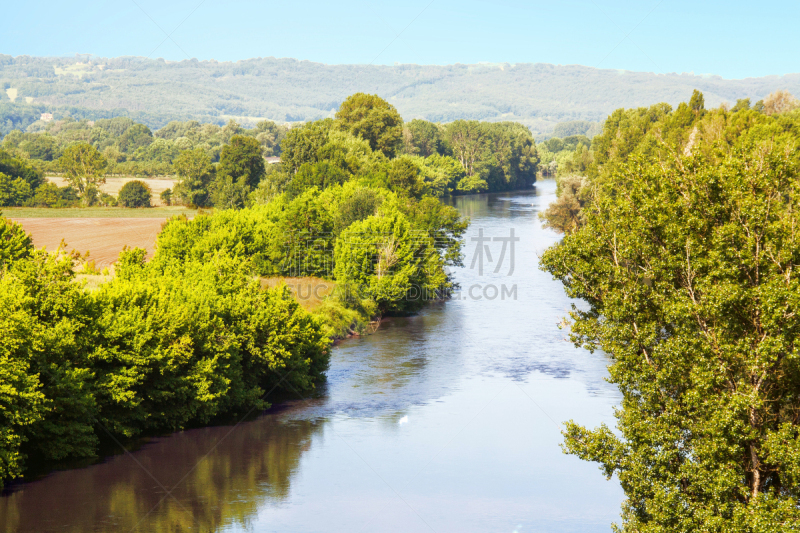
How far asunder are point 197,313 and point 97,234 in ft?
230

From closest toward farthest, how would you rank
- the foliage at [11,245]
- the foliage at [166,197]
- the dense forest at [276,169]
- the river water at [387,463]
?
the river water at [387,463], the foliage at [11,245], the dense forest at [276,169], the foliage at [166,197]

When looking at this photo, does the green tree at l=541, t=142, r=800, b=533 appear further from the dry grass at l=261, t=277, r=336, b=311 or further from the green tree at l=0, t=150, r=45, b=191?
the green tree at l=0, t=150, r=45, b=191

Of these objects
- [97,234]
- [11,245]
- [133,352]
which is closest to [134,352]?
[133,352]

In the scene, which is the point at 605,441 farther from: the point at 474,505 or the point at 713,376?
the point at 474,505

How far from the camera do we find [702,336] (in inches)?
907

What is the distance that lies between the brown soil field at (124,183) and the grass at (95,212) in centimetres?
960

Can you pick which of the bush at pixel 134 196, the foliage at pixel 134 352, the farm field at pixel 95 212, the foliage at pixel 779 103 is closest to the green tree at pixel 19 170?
the farm field at pixel 95 212

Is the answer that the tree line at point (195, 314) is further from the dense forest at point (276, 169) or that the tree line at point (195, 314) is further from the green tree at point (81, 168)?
the green tree at point (81, 168)

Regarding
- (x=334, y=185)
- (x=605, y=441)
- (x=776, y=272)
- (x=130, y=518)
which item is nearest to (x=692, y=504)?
(x=605, y=441)

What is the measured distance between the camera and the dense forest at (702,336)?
21.5 meters

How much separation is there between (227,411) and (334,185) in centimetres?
5177

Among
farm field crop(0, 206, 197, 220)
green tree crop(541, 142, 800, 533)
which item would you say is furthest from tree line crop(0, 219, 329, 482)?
farm field crop(0, 206, 197, 220)

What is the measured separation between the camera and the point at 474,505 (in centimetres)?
3450

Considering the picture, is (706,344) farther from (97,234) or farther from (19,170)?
(19,170)
